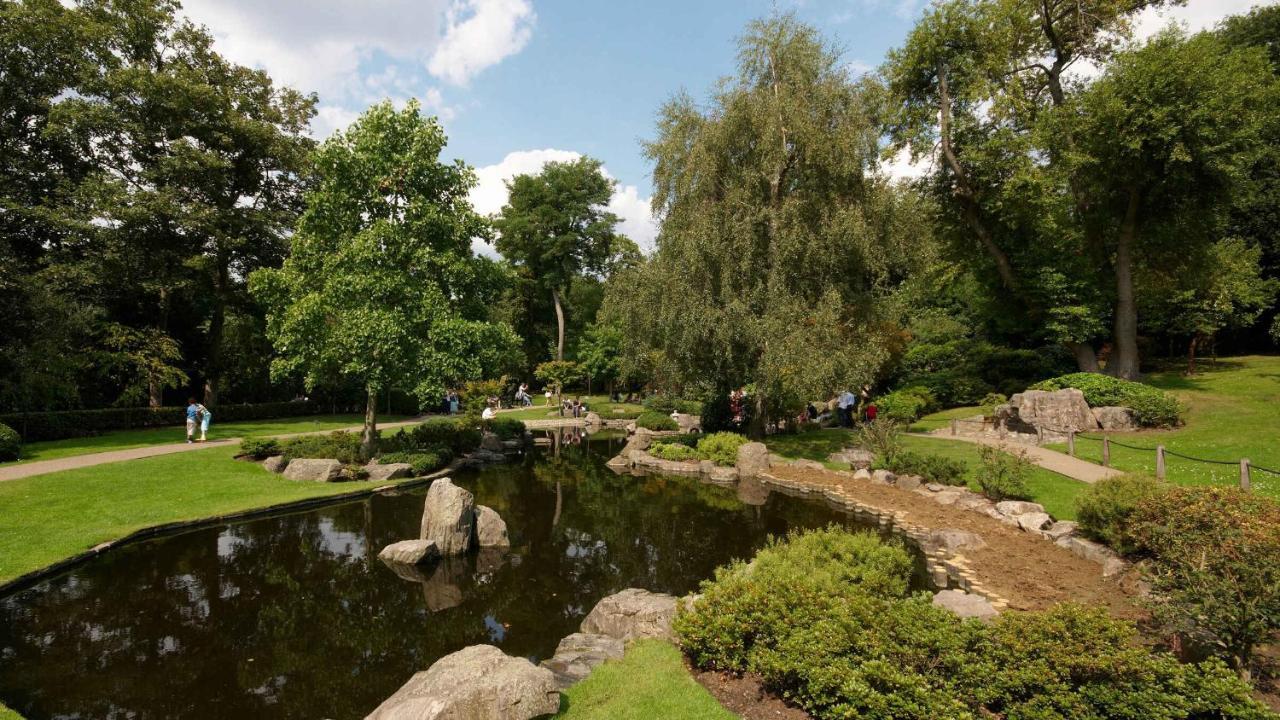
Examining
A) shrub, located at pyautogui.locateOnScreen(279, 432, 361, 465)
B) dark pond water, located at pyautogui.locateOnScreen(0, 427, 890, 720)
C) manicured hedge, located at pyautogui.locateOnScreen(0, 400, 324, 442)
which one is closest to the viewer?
dark pond water, located at pyautogui.locateOnScreen(0, 427, 890, 720)

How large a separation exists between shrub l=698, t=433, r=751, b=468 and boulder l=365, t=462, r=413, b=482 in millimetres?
10430

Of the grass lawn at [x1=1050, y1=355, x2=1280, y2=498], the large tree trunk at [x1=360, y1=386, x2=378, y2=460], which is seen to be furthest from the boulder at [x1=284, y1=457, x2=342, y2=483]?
the grass lawn at [x1=1050, y1=355, x2=1280, y2=498]

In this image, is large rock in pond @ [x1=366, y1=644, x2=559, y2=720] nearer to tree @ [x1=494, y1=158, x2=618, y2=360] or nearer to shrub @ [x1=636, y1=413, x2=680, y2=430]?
shrub @ [x1=636, y1=413, x2=680, y2=430]

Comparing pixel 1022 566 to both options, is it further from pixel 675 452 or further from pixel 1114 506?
pixel 675 452

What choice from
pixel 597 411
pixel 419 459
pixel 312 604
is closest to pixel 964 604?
pixel 312 604

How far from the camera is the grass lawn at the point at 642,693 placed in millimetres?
5875

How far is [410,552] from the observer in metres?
11.7

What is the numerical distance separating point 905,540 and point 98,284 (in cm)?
3279

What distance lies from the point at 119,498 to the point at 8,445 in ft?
24.3

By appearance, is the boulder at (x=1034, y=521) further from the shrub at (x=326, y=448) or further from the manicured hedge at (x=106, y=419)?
the manicured hedge at (x=106, y=419)

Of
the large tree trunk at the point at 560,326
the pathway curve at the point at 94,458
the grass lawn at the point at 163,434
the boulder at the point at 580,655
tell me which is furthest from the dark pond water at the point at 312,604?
the large tree trunk at the point at 560,326

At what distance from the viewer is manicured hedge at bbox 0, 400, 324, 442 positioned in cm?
2216

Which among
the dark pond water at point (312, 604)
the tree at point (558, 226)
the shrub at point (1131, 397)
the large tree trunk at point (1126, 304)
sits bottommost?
the dark pond water at point (312, 604)

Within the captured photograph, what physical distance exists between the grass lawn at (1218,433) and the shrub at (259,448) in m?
25.5
